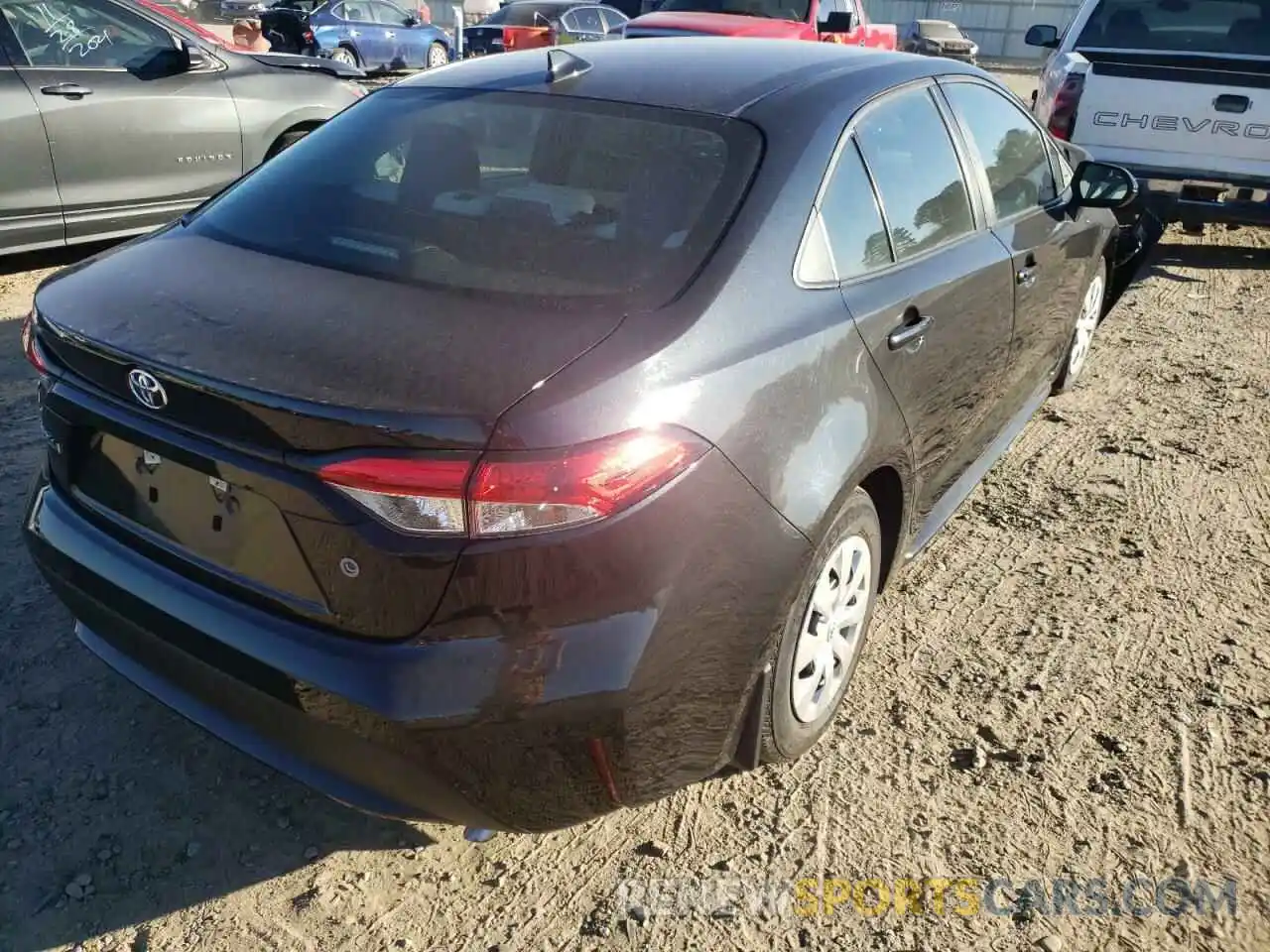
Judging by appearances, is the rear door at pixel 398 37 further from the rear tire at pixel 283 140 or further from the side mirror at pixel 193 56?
the side mirror at pixel 193 56

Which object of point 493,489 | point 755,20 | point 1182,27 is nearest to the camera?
point 493,489

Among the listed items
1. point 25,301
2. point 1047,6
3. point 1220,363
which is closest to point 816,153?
point 1220,363

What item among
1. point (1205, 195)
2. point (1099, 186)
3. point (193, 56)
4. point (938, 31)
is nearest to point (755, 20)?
point (1205, 195)

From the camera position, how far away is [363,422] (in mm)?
1758

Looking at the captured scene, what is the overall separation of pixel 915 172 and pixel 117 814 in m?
2.66

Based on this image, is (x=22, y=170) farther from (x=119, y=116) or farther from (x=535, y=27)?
(x=535, y=27)

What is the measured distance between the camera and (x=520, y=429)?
5.73 ft

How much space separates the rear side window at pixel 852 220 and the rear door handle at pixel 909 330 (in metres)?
0.16

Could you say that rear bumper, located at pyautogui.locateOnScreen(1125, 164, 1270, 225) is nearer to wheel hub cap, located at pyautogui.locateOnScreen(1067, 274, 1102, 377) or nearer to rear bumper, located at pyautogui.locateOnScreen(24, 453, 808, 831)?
wheel hub cap, located at pyautogui.locateOnScreen(1067, 274, 1102, 377)

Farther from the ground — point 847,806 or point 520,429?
point 520,429

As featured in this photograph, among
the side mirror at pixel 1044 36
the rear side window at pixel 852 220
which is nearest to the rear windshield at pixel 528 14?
the side mirror at pixel 1044 36

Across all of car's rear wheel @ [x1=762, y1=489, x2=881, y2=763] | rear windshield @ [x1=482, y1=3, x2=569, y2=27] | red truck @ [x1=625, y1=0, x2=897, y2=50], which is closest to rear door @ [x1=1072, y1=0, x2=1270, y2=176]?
red truck @ [x1=625, y1=0, x2=897, y2=50]

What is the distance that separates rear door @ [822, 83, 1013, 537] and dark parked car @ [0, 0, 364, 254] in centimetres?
467

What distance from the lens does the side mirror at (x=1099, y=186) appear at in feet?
13.3
